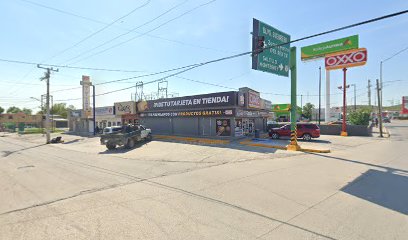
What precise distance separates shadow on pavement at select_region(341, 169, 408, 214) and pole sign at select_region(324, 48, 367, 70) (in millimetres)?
24489

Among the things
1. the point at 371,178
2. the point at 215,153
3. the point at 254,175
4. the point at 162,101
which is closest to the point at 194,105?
the point at 162,101

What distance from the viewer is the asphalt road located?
510 centimetres

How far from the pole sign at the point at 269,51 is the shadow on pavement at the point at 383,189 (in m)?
7.93

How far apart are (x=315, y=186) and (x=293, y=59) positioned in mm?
12174

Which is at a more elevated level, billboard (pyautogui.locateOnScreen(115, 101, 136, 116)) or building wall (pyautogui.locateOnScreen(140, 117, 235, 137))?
billboard (pyautogui.locateOnScreen(115, 101, 136, 116))

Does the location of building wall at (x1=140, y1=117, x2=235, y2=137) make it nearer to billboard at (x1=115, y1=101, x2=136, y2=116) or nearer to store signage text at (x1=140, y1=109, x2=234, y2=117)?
store signage text at (x1=140, y1=109, x2=234, y2=117)

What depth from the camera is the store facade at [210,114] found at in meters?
24.1

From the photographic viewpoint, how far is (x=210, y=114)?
82.0 feet

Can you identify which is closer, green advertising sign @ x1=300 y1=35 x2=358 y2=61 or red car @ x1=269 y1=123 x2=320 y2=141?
red car @ x1=269 y1=123 x2=320 y2=141

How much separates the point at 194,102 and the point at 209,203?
20.2m

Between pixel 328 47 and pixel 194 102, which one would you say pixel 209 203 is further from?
pixel 328 47

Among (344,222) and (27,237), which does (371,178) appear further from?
(27,237)

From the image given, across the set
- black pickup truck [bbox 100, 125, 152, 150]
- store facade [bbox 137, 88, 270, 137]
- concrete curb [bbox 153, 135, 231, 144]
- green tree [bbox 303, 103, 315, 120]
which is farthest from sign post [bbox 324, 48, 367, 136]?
green tree [bbox 303, 103, 315, 120]

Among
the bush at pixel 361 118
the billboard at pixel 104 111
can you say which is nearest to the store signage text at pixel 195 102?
the billboard at pixel 104 111
